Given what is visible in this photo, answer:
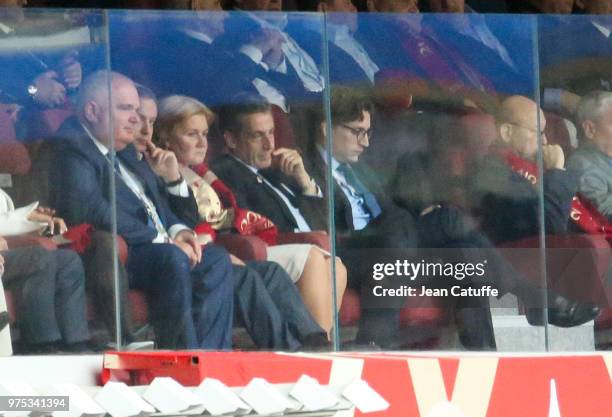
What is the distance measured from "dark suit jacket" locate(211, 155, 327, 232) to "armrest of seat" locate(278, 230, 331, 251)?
0.02 m

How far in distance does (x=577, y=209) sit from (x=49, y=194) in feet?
5.90

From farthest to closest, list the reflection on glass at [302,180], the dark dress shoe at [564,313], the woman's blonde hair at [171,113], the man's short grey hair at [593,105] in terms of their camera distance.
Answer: the man's short grey hair at [593,105] < the dark dress shoe at [564,313] < the woman's blonde hair at [171,113] < the reflection on glass at [302,180]

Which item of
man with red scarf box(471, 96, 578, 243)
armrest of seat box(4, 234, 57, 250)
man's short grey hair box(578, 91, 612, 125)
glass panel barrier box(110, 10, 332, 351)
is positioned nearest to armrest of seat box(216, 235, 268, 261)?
glass panel barrier box(110, 10, 332, 351)

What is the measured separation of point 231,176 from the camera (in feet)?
16.6

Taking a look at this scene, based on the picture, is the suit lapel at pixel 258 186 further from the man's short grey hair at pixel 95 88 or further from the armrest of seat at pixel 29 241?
the armrest of seat at pixel 29 241

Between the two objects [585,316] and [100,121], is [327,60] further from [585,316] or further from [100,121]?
[585,316]

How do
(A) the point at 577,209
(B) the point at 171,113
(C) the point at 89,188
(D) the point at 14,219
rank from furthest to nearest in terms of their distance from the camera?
(A) the point at 577,209 → (B) the point at 171,113 → (C) the point at 89,188 → (D) the point at 14,219

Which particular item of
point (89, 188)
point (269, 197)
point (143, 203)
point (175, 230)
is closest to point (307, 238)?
point (269, 197)

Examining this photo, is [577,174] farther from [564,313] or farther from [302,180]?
[302,180]

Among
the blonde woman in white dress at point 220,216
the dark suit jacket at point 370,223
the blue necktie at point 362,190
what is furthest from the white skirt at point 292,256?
the blue necktie at point 362,190

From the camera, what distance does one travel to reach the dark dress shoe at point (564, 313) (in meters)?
5.11

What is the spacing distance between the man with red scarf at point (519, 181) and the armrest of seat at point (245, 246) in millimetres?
753

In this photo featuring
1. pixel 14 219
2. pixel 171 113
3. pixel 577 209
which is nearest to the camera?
pixel 14 219

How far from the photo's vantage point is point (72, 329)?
477cm
